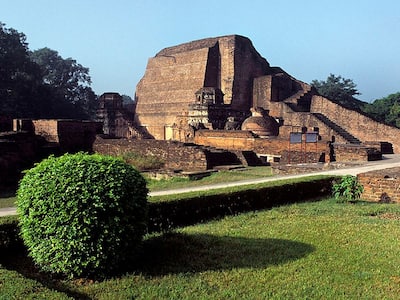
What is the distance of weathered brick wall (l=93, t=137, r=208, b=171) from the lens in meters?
15.7

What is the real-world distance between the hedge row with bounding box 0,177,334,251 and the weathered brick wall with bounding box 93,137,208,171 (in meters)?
7.40

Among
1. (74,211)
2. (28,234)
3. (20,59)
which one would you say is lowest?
(28,234)

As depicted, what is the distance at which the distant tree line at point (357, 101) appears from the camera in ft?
101

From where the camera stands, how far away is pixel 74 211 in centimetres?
370

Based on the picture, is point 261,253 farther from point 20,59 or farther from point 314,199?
point 20,59

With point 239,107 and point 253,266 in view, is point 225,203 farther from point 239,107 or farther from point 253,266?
point 239,107

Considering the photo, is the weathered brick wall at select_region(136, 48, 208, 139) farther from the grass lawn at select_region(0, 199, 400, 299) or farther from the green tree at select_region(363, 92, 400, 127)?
the grass lawn at select_region(0, 199, 400, 299)

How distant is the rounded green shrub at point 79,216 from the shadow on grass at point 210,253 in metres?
0.43

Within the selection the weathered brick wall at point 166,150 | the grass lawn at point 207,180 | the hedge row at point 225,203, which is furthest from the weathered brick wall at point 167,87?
the hedge row at point 225,203

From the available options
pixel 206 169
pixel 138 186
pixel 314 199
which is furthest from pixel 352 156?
pixel 138 186

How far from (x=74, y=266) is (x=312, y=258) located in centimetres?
228

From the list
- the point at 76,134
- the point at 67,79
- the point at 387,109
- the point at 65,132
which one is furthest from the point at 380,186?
the point at 67,79

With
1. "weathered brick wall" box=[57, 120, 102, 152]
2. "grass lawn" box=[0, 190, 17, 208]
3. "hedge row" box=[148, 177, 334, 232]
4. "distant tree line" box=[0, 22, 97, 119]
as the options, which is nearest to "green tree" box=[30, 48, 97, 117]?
"distant tree line" box=[0, 22, 97, 119]

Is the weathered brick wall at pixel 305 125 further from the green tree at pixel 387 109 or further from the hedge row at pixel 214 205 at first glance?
the hedge row at pixel 214 205
